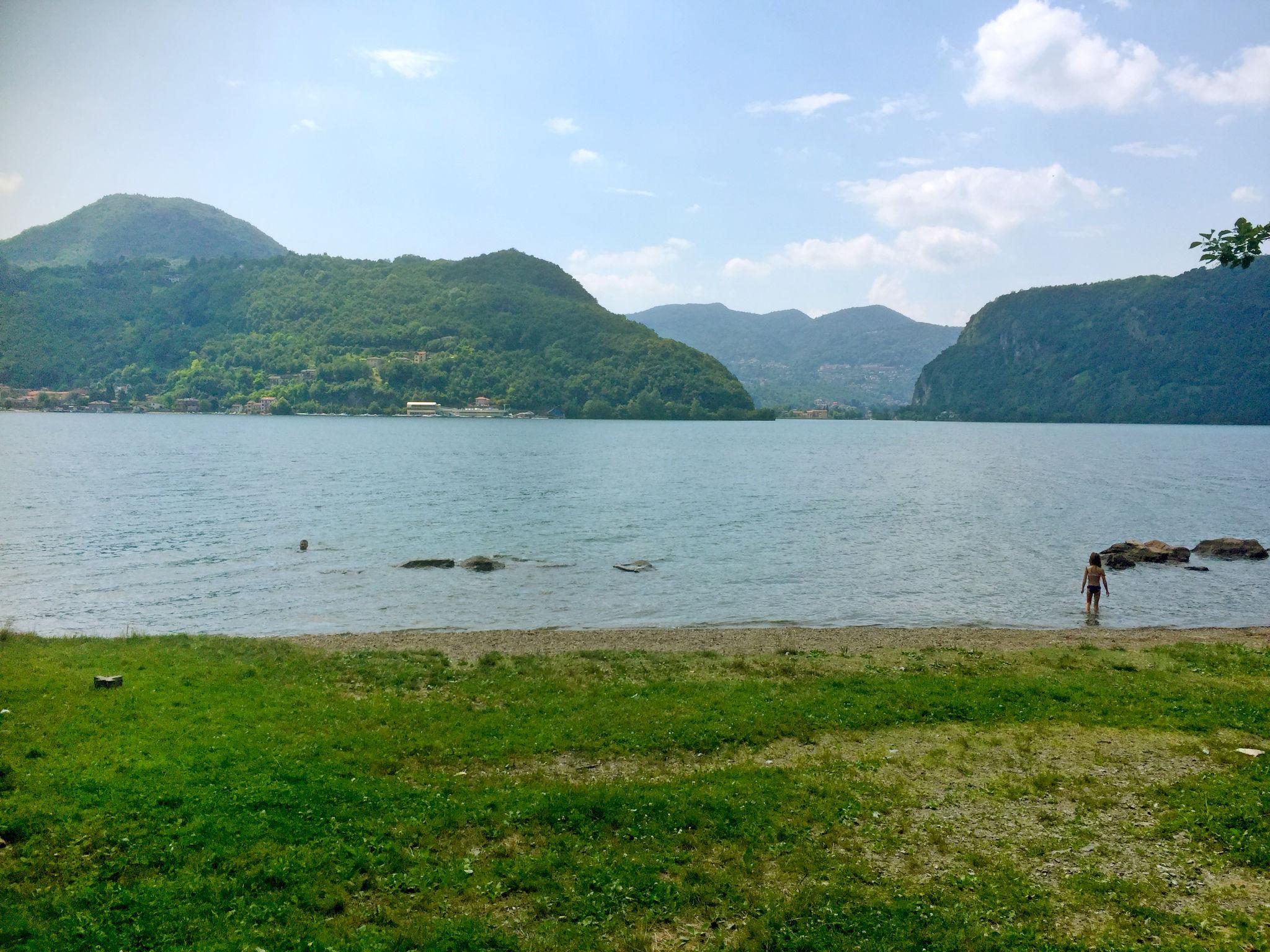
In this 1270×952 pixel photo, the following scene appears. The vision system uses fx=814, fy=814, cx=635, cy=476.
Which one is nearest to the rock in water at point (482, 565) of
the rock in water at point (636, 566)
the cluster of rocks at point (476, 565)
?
the cluster of rocks at point (476, 565)

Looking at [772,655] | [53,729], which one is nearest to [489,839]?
[53,729]

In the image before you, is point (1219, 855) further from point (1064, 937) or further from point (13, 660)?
point (13, 660)

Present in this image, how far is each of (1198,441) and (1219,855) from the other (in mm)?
211738

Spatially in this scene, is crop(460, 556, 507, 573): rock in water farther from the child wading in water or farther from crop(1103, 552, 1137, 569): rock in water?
crop(1103, 552, 1137, 569): rock in water

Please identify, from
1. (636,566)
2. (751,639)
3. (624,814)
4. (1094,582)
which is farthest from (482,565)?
(624,814)

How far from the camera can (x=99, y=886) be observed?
8945mm

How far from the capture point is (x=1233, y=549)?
45312 millimetres

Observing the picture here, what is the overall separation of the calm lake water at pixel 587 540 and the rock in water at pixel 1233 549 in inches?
58.2

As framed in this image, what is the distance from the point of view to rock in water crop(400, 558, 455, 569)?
3975cm

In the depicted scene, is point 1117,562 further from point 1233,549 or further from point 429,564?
point 429,564

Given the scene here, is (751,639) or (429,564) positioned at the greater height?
(751,639)

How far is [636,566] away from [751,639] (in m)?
14.7

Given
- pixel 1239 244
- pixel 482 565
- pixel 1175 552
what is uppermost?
pixel 1239 244

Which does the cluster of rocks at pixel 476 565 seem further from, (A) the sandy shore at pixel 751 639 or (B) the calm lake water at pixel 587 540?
(A) the sandy shore at pixel 751 639
